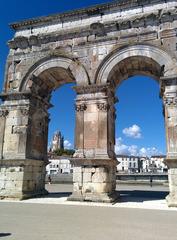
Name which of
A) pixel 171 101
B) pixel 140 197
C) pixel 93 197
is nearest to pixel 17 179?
pixel 93 197

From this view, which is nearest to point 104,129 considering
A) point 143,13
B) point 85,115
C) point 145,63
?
point 85,115

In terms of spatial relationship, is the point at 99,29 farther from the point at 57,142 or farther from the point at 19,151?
the point at 57,142

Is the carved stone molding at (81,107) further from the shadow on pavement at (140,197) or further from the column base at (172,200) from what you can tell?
the column base at (172,200)

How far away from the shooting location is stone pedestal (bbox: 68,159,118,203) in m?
10.1

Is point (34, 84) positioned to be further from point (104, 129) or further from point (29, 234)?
point (29, 234)

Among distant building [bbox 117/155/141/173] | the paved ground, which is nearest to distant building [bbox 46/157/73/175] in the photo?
distant building [bbox 117/155/141/173]

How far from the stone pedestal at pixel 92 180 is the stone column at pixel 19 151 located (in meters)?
2.49

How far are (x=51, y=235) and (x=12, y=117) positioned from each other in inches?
325

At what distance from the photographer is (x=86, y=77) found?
38.4 feet

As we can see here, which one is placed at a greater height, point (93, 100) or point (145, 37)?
point (145, 37)

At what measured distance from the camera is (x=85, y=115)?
36.7 feet

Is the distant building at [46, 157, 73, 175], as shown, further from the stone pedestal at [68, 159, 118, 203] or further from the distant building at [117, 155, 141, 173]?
the stone pedestal at [68, 159, 118, 203]

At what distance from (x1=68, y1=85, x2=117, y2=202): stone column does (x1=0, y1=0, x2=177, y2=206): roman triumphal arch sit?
4cm

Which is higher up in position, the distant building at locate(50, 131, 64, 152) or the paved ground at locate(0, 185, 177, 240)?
the distant building at locate(50, 131, 64, 152)
